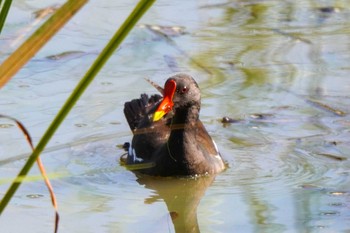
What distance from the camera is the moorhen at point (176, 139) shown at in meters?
5.57

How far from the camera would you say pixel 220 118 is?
6.14 metres

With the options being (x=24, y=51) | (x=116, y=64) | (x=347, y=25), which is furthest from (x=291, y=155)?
(x=24, y=51)

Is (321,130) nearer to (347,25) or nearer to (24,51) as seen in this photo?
(347,25)

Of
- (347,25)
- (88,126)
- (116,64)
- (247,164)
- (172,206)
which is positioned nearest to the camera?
(172,206)

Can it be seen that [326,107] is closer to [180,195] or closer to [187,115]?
[187,115]

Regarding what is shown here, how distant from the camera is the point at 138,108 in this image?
19.4 feet

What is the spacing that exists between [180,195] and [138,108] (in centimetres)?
77

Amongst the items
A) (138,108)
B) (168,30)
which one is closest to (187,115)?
(138,108)

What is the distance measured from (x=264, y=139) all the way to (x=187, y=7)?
2.45m

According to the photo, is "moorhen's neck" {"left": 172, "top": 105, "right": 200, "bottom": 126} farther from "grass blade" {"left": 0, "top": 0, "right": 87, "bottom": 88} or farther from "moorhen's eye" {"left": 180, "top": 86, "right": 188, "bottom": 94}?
"grass blade" {"left": 0, "top": 0, "right": 87, "bottom": 88}

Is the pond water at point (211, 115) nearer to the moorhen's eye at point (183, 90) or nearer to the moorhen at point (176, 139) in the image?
the moorhen at point (176, 139)

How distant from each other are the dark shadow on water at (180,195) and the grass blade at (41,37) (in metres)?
2.71

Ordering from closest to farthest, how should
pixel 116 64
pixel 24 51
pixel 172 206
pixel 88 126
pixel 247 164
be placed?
1. pixel 24 51
2. pixel 172 206
3. pixel 247 164
4. pixel 88 126
5. pixel 116 64

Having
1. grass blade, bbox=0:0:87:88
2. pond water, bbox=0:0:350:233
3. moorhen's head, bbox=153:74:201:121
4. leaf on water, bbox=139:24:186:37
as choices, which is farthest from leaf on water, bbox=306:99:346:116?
grass blade, bbox=0:0:87:88
